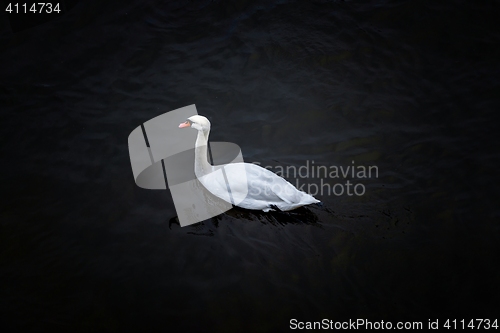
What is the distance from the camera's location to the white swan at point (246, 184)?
6.61 metres

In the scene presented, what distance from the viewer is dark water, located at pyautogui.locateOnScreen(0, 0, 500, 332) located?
19.5 feet

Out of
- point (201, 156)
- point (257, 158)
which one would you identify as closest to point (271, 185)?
point (257, 158)

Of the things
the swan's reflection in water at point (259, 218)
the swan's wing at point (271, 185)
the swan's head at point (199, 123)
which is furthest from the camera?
the swan's head at point (199, 123)

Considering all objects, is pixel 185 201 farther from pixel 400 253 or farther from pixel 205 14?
pixel 205 14

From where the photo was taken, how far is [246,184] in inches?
265

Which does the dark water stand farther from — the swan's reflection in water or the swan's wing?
the swan's wing

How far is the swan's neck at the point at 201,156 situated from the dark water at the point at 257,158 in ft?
2.30

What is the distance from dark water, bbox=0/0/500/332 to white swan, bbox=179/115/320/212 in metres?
0.26

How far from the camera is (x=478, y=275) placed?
20.2 ft

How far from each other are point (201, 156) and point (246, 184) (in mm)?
792

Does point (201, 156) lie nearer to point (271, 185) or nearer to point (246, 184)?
point (246, 184)

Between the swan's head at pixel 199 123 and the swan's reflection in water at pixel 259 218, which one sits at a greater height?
the swan's head at pixel 199 123

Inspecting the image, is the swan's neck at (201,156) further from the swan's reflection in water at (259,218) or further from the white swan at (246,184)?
the swan's reflection in water at (259,218)

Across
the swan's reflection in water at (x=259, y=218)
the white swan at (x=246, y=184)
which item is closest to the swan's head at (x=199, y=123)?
the white swan at (x=246, y=184)
